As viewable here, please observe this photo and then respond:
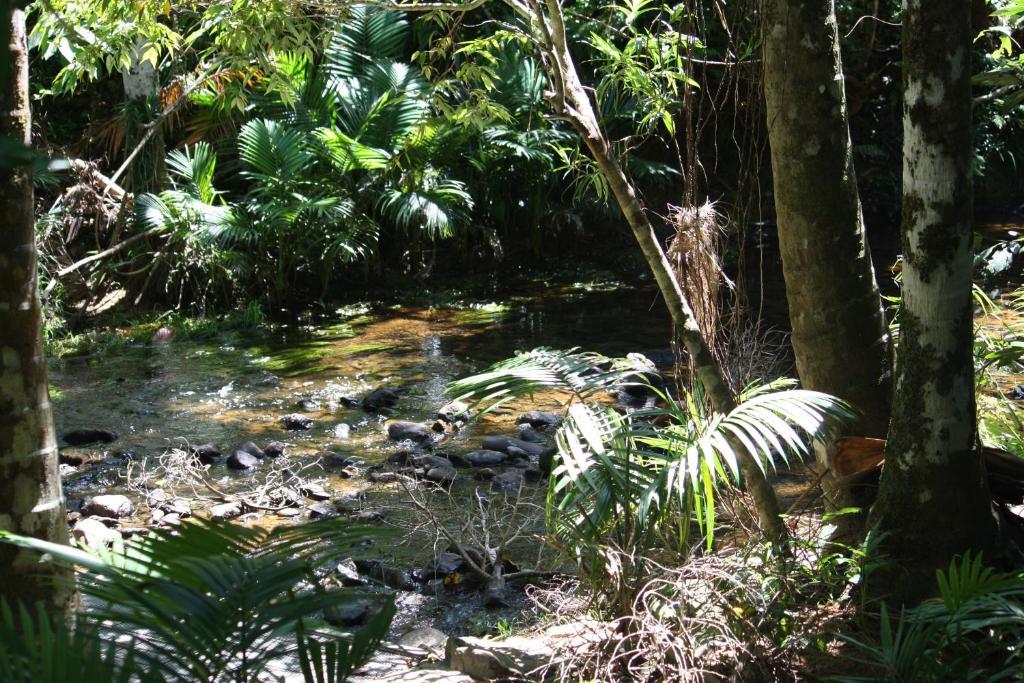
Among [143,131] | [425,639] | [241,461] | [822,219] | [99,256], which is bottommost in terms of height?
[425,639]

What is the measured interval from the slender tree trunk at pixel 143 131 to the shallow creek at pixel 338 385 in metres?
2.40

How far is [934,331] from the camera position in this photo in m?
2.56

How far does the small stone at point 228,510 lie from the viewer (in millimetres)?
4809

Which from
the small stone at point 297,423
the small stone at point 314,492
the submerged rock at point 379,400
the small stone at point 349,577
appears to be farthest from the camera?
the submerged rock at point 379,400

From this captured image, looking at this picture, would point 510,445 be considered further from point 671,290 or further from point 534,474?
point 671,290

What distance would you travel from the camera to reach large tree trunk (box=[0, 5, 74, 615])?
2.31m

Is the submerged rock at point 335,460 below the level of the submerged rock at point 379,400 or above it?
below

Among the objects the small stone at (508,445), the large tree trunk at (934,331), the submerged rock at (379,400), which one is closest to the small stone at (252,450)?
the submerged rock at (379,400)

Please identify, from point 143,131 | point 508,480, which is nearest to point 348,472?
point 508,480

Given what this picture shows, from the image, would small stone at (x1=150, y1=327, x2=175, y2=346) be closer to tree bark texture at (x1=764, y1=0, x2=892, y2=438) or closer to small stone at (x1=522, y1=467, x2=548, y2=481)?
small stone at (x1=522, y1=467, x2=548, y2=481)

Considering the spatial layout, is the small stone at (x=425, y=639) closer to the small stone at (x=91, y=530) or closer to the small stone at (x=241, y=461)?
the small stone at (x=91, y=530)

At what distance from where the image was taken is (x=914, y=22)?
2512 mm

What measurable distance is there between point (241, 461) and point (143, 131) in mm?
6127

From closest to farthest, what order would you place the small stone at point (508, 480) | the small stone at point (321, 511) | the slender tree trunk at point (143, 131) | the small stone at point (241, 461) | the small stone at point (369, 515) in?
the small stone at point (369, 515), the small stone at point (321, 511), the small stone at point (508, 480), the small stone at point (241, 461), the slender tree trunk at point (143, 131)
